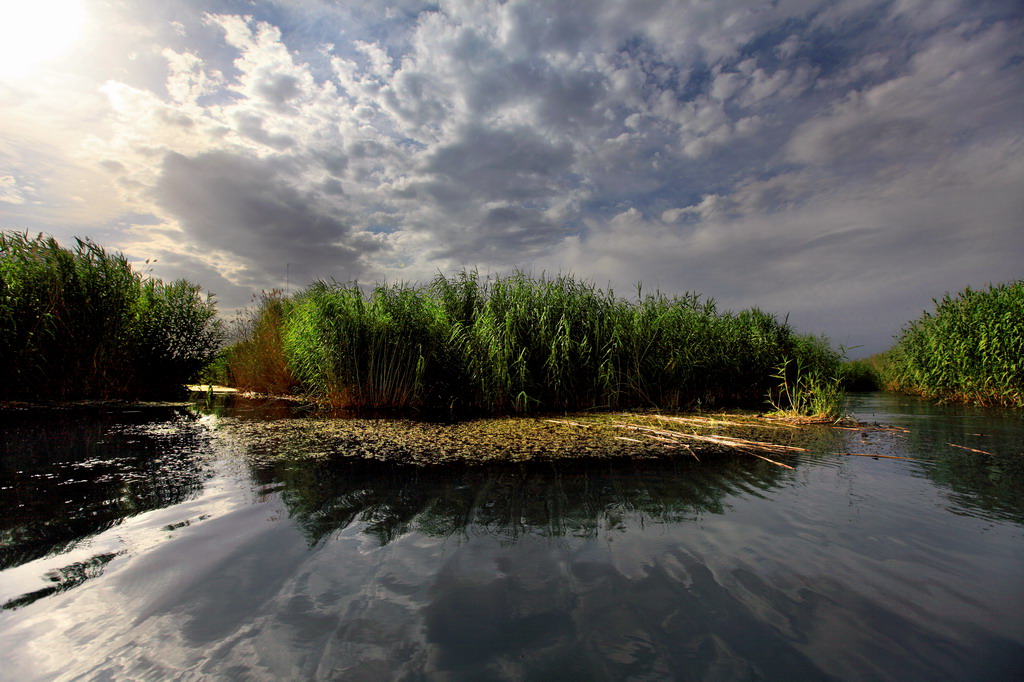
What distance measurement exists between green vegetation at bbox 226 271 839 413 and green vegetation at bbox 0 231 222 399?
157 inches

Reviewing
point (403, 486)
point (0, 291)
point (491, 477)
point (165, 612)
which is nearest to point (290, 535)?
point (165, 612)

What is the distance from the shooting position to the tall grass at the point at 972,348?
959 cm

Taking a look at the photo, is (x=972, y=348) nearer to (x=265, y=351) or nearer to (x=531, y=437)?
(x=531, y=437)

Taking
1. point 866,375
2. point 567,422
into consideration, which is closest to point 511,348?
point 567,422

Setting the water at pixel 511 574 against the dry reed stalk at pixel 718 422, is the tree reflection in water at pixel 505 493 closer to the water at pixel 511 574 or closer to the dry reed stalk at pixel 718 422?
the water at pixel 511 574

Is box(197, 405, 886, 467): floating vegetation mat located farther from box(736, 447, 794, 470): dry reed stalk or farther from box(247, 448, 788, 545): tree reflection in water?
box(247, 448, 788, 545): tree reflection in water

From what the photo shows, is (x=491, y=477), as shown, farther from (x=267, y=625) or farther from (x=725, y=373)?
(x=725, y=373)

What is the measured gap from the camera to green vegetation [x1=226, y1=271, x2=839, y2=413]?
7.63 m

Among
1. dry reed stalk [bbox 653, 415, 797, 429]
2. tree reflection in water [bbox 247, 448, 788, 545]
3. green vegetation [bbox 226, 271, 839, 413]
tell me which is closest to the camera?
tree reflection in water [bbox 247, 448, 788, 545]

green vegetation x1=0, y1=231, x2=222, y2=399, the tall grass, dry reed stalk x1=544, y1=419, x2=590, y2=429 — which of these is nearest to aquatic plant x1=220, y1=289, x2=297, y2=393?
green vegetation x1=0, y1=231, x2=222, y2=399

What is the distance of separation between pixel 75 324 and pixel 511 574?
35.8 feet

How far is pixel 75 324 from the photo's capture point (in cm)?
884

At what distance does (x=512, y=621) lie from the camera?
1574 millimetres

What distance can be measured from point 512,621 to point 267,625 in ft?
2.72
